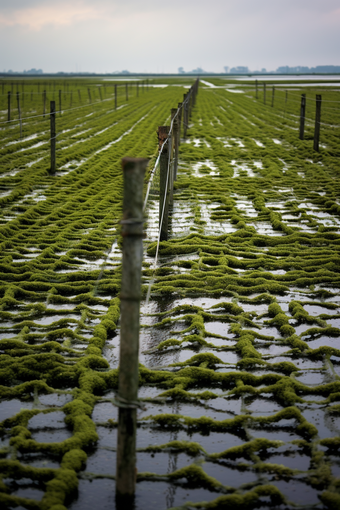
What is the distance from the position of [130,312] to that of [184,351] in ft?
7.68

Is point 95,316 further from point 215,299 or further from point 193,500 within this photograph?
point 193,500

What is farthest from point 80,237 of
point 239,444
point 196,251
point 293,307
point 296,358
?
point 239,444

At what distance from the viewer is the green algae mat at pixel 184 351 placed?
3188 millimetres

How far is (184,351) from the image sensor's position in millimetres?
4926

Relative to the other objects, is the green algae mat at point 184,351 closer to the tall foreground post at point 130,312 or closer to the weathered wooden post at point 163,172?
the weathered wooden post at point 163,172

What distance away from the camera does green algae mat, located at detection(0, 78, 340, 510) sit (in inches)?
125

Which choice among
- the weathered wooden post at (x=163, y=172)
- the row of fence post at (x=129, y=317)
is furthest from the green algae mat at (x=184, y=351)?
the row of fence post at (x=129, y=317)

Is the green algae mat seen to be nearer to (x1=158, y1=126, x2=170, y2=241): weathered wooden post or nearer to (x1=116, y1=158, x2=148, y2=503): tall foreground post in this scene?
(x1=158, y1=126, x2=170, y2=241): weathered wooden post

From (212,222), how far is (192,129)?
1437 cm

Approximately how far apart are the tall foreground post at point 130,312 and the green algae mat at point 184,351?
1.74 feet

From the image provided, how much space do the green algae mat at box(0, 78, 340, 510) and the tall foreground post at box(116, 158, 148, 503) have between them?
0.53m

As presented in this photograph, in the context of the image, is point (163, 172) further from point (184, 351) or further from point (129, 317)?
point (129, 317)

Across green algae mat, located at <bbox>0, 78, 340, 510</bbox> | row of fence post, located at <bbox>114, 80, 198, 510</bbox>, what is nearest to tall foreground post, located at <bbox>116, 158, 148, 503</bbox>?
row of fence post, located at <bbox>114, 80, 198, 510</bbox>

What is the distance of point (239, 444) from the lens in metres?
3.57
